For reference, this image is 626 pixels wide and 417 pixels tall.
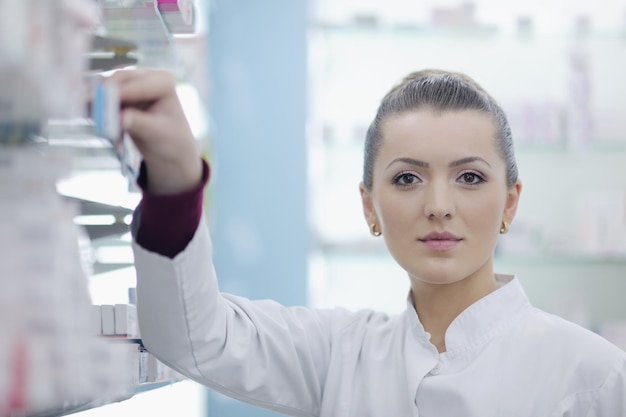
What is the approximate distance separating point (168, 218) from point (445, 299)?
69cm

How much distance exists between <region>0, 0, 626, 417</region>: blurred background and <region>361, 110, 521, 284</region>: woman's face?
1.45m

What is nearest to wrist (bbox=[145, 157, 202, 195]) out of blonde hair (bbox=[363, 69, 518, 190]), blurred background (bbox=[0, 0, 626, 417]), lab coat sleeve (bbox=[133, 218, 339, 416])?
lab coat sleeve (bbox=[133, 218, 339, 416])

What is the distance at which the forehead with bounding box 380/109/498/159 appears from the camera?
4.37 ft

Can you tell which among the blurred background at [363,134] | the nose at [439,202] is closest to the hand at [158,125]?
the nose at [439,202]

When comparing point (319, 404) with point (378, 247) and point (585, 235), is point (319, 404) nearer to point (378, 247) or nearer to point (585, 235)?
point (378, 247)

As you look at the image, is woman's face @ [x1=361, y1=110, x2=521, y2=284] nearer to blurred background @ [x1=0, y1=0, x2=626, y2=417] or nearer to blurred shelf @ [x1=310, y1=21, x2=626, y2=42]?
blurred background @ [x1=0, y1=0, x2=626, y2=417]

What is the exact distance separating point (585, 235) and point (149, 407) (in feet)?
7.33

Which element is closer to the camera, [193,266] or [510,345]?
[193,266]

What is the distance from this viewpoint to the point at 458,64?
3.62m

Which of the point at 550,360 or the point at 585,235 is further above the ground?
the point at 550,360

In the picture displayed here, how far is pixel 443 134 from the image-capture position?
4.38 ft

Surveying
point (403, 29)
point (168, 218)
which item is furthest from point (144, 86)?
point (403, 29)

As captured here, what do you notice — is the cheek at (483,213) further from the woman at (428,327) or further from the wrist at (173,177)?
the wrist at (173,177)

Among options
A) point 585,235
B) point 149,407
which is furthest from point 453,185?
point 585,235
